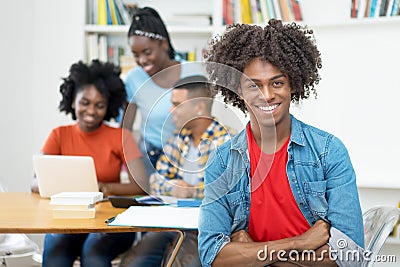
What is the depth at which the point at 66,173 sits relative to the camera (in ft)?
7.93

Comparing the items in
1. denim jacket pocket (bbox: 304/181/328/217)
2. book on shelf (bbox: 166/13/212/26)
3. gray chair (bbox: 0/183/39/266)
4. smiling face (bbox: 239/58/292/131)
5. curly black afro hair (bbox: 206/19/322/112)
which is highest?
book on shelf (bbox: 166/13/212/26)

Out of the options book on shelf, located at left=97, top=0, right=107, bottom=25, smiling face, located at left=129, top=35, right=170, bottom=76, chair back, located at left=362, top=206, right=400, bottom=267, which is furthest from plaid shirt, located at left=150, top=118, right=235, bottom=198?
book on shelf, located at left=97, top=0, right=107, bottom=25

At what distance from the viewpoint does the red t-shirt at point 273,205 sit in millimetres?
1794

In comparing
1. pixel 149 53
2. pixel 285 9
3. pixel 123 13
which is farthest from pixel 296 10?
pixel 123 13

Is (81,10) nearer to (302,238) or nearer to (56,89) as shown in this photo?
(56,89)

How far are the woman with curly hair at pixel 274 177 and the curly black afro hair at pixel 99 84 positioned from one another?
3.82 ft

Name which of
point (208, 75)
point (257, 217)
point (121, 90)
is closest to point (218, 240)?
point (257, 217)

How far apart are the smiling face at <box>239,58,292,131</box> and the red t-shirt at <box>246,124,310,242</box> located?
124 mm

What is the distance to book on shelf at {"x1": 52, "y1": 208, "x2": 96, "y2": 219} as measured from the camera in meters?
2.04

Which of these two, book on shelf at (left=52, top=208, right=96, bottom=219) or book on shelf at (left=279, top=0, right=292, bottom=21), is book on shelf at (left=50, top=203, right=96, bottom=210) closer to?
book on shelf at (left=52, top=208, right=96, bottom=219)

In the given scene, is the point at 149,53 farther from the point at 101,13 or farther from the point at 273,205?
the point at 273,205

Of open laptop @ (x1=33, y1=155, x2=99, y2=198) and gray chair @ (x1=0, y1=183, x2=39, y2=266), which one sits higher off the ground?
open laptop @ (x1=33, y1=155, x2=99, y2=198)

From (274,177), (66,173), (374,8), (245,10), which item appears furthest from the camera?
(245,10)

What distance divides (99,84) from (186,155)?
2.86 feet
